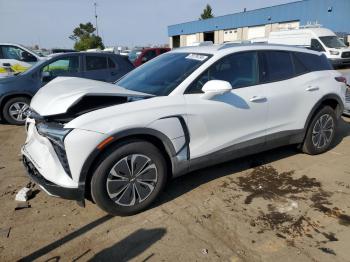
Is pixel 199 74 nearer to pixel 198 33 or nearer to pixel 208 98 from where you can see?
pixel 208 98

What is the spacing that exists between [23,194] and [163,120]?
6.11 feet

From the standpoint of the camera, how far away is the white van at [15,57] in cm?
1021

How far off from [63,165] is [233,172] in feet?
7.61

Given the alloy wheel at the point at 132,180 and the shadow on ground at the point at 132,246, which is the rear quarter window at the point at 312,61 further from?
the shadow on ground at the point at 132,246

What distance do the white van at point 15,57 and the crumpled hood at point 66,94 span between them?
733cm

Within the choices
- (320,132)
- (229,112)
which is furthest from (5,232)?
(320,132)

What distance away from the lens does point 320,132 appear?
16.4 ft

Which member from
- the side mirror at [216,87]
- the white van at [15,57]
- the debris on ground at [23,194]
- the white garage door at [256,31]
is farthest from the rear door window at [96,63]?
the white garage door at [256,31]

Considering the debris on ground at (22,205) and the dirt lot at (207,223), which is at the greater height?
the debris on ground at (22,205)

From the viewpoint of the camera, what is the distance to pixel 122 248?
292cm

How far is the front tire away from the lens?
3.14 m

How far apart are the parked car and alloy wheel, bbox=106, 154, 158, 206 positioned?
4966 mm

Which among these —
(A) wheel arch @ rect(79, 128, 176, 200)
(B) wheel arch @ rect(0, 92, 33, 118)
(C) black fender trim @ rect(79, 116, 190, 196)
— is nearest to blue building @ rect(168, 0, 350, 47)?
(B) wheel arch @ rect(0, 92, 33, 118)

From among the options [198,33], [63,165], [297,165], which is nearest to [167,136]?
[63,165]
